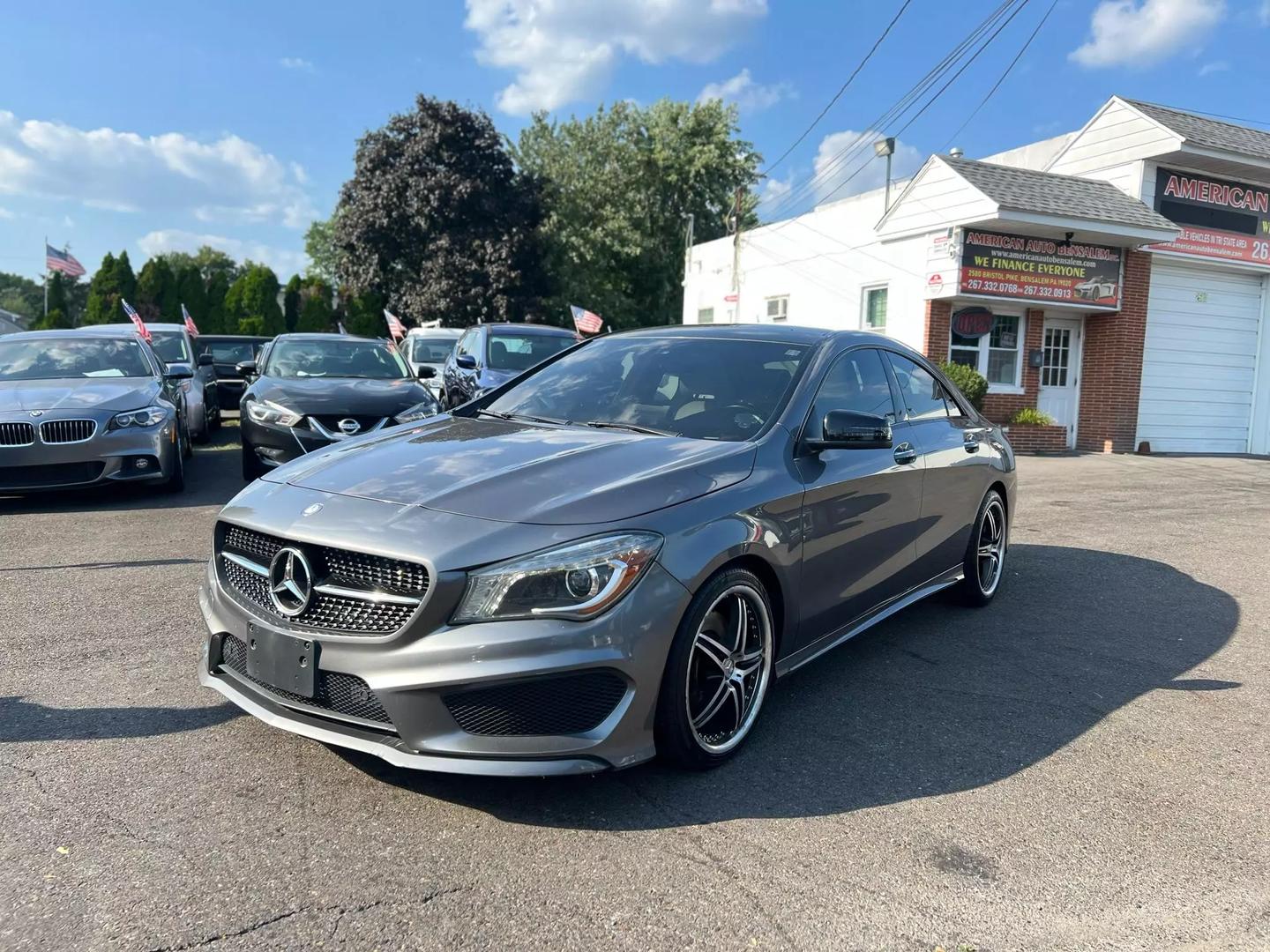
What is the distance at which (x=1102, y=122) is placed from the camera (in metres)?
17.0

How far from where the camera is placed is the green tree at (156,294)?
33.1m

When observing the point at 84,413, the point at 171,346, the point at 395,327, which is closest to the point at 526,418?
the point at 84,413

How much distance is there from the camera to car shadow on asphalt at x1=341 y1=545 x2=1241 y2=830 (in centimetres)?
303

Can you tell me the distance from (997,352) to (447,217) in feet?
63.9

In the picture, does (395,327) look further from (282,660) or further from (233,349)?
(282,660)

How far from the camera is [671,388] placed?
4.14 metres

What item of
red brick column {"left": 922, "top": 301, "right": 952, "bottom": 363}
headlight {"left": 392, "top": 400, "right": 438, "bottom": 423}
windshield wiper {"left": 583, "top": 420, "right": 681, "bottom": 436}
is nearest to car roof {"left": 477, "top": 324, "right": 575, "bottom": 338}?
headlight {"left": 392, "top": 400, "right": 438, "bottom": 423}

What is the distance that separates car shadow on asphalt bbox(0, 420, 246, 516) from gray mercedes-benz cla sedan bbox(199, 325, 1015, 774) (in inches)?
198

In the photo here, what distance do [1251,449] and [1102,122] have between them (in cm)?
725

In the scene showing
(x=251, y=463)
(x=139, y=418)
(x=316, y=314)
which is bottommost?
(x=251, y=463)

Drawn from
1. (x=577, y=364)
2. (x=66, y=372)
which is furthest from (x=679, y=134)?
(x=577, y=364)

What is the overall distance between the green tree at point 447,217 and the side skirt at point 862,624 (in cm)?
2577

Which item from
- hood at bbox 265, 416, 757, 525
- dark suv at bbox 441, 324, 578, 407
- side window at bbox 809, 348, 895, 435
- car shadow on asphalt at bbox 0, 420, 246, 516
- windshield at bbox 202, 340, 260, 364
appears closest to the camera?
hood at bbox 265, 416, 757, 525

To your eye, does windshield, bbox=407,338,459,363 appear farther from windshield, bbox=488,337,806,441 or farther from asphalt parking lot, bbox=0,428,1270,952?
windshield, bbox=488,337,806,441
